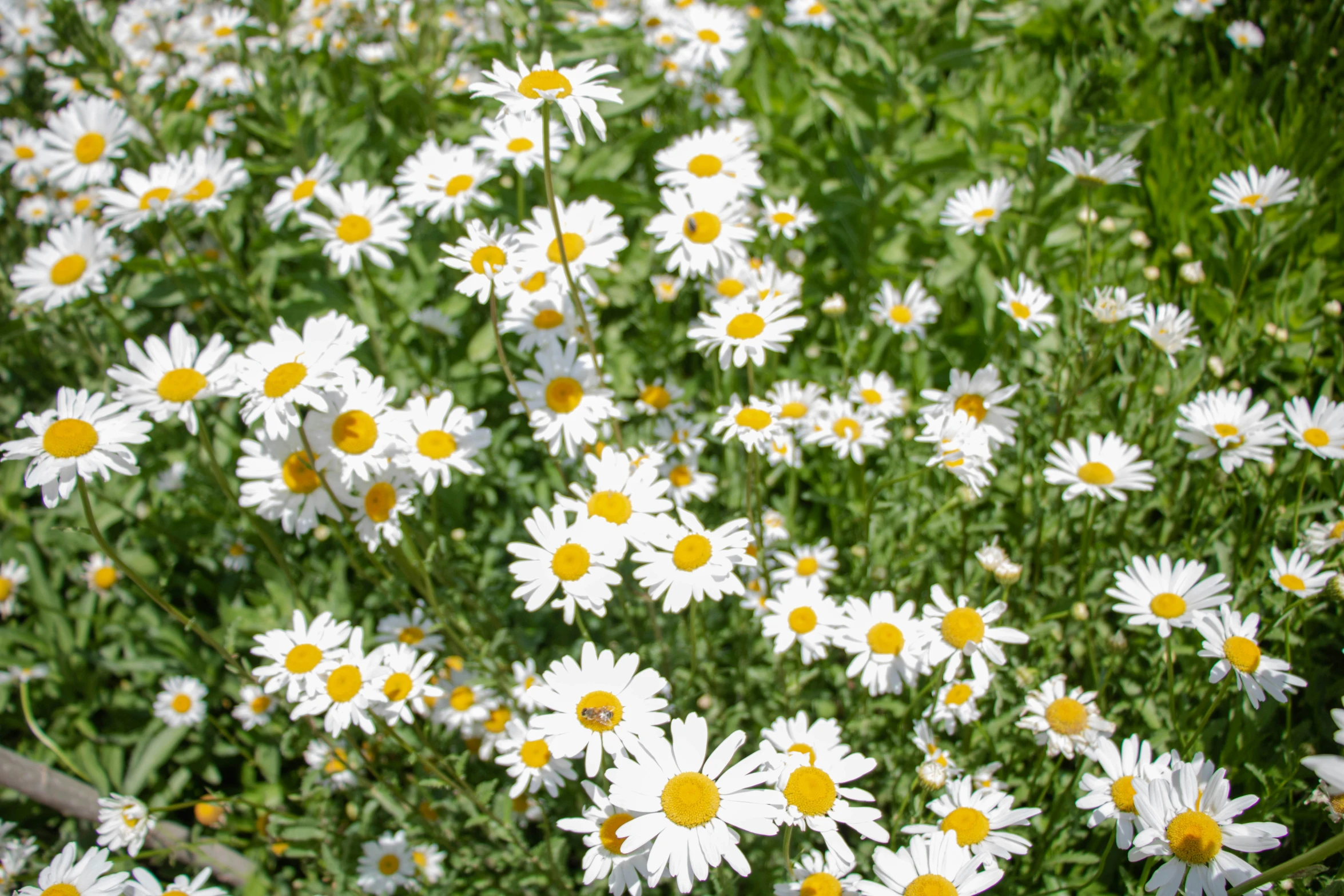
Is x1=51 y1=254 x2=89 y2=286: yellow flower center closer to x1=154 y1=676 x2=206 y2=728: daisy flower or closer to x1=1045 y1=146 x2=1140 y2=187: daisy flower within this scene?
x1=154 y1=676 x2=206 y2=728: daisy flower

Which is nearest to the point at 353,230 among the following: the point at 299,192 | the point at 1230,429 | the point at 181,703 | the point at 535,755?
the point at 299,192

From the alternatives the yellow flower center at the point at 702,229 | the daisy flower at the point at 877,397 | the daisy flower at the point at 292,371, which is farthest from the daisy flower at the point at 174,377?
the daisy flower at the point at 877,397

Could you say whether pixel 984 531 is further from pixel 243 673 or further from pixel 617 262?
pixel 243 673

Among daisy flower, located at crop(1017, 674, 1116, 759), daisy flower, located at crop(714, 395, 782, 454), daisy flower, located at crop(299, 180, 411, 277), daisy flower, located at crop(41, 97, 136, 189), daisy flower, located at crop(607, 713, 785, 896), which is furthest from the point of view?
daisy flower, located at crop(41, 97, 136, 189)

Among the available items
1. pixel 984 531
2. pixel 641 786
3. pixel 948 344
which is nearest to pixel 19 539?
pixel 641 786

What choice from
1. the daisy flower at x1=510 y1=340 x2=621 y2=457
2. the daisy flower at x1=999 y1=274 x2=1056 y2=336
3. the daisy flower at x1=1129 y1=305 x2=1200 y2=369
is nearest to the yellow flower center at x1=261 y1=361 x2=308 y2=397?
the daisy flower at x1=510 y1=340 x2=621 y2=457

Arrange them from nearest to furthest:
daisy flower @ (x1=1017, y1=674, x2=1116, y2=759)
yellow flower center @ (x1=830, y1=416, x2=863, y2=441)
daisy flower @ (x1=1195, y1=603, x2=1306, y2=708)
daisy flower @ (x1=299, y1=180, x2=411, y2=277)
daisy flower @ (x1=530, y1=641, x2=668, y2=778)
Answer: daisy flower @ (x1=530, y1=641, x2=668, y2=778) → daisy flower @ (x1=1195, y1=603, x2=1306, y2=708) → daisy flower @ (x1=1017, y1=674, x2=1116, y2=759) → yellow flower center @ (x1=830, y1=416, x2=863, y2=441) → daisy flower @ (x1=299, y1=180, x2=411, y2=277)
